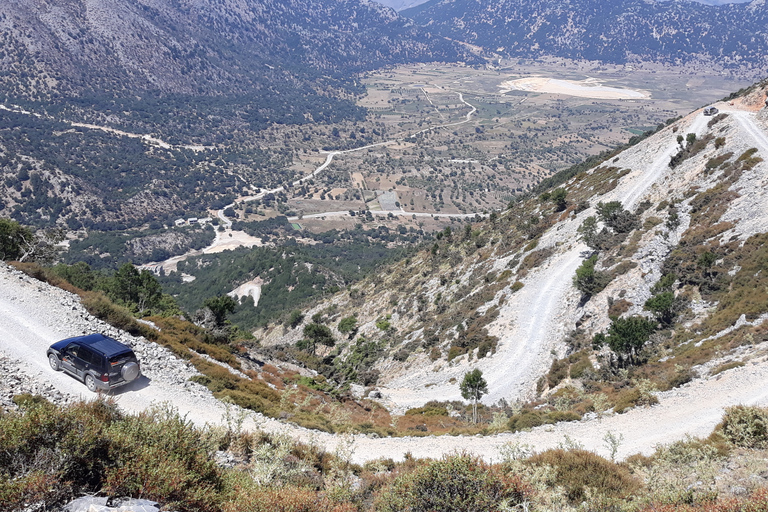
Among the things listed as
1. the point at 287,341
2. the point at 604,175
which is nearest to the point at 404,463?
the point at 287,341

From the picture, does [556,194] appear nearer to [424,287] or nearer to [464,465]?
[424,287]

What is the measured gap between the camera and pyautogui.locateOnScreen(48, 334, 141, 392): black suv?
16359mm

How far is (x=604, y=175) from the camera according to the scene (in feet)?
184

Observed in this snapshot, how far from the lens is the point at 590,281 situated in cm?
3198

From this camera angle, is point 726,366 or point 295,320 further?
point 295,320

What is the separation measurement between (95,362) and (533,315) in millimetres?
27946

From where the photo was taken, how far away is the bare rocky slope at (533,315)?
16.3 metres

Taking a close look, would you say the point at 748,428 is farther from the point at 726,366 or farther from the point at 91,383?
the point at 91,383

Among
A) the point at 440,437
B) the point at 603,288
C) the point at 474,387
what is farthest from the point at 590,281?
the point at 440,437

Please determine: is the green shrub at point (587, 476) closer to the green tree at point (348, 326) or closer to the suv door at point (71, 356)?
the suv door at point (71, 356)

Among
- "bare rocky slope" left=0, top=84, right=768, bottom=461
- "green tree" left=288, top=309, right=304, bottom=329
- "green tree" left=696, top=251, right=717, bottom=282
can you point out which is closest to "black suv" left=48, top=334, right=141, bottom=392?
"bare rocky slope" left=0, top=84, right=768, bottom=461

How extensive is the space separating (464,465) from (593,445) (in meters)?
8.34

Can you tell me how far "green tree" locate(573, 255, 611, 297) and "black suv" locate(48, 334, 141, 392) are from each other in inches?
1119

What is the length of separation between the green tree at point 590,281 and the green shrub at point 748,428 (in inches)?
748
